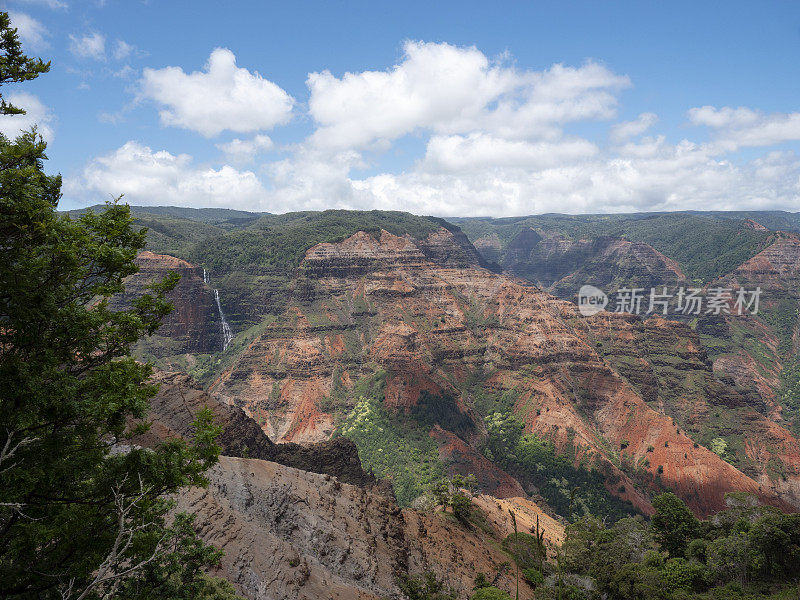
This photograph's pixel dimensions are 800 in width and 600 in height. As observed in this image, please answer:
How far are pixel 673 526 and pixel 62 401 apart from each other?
7790cm

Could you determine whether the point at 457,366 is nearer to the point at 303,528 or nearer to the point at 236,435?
the point at 236,435

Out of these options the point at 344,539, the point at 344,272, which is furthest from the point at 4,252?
the point at 344,272

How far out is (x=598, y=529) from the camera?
64000 mm

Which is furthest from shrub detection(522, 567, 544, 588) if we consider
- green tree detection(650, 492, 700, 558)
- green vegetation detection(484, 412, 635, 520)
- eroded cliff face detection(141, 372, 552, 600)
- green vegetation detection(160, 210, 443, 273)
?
green vegetation detection(160, 210, 443, 273)

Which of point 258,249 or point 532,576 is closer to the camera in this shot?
point 532,576

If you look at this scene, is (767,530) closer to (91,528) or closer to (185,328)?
(91,528)

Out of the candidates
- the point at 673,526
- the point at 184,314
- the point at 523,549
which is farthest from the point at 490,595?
the point at 184,314

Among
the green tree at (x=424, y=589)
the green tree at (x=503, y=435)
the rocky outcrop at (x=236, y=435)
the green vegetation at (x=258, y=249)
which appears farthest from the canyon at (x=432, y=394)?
the green tree at (x=424, y=589)

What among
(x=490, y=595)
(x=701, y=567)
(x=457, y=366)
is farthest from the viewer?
(x=457, y=366)

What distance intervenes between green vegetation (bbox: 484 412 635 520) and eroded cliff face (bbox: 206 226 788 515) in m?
4.03

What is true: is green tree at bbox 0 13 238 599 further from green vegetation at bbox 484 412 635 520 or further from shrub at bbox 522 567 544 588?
green vegetation at bbox 484 412 635 520

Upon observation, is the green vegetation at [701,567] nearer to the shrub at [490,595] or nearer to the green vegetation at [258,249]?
the shrub at [490,595]

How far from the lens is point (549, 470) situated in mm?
110062

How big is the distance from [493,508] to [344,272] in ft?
349
